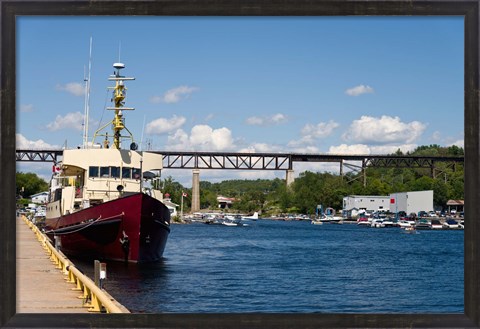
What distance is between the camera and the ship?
26.8 metres

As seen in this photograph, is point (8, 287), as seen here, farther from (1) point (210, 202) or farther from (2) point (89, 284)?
(1) point (210, 202)

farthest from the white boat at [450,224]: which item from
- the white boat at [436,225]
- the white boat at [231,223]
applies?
the white boat at [231,223]

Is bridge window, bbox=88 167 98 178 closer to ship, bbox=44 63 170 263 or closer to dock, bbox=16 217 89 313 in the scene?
ship, bbox=44 63 170 263

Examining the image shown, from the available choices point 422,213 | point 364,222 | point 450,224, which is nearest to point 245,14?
point 450,224

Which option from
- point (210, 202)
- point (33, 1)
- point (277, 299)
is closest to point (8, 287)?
point (33, 1)

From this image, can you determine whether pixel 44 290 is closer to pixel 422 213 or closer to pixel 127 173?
pixel 127 173

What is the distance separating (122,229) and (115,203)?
3.60ft

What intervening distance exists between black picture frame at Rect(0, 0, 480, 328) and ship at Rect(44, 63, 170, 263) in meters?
19.5

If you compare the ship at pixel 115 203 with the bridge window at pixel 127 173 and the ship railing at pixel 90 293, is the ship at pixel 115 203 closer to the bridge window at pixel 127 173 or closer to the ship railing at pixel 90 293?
the bridge window at pixel 127 173

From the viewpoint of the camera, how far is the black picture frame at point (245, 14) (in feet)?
21.5

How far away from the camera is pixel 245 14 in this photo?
6625 millimetres

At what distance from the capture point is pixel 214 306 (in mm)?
20109

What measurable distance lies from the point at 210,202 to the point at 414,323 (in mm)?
175332

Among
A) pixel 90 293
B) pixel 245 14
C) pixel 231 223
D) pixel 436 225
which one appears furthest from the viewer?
pixel 231 223
